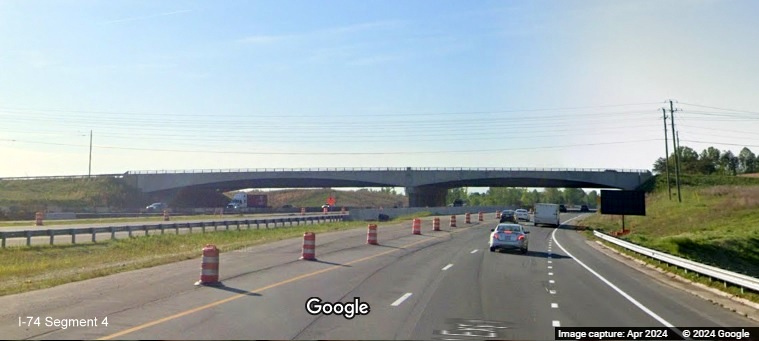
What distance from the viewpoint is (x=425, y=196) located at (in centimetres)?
12562

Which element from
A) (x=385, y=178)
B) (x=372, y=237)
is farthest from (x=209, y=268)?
(x=385, y=178)

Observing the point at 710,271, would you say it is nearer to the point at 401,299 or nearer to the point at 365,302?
the point at 401,299

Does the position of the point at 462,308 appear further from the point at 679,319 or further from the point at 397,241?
the point at 397,241

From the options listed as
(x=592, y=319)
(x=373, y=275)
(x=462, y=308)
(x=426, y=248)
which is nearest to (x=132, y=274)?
(x=373, y=275)

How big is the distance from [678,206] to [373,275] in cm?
7097

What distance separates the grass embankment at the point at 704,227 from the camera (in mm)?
48281

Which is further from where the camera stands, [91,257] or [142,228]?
[142,228]

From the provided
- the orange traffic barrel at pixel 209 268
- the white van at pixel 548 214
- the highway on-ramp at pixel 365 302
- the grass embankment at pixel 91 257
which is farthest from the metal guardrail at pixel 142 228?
the white van at pixel 548 214

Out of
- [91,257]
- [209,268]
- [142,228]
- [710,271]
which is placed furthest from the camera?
[142,228]

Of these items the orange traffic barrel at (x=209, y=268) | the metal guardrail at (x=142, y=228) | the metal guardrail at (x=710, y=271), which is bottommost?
the metal guardrail at (x=710, y=271)

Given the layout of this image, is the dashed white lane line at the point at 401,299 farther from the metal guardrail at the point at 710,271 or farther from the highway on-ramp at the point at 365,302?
the metal guardrail at the point at 710,271

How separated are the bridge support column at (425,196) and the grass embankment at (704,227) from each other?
112 ft

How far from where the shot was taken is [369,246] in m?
36.7

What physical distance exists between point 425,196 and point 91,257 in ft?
314
